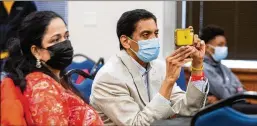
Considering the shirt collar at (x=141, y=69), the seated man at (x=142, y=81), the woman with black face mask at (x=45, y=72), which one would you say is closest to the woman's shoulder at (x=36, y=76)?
the woman with black face mask at (x=45, y=72)

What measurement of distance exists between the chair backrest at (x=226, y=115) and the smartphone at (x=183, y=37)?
0.70m

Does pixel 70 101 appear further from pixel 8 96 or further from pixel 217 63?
pixel 217 63

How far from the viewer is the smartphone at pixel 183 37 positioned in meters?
1.93

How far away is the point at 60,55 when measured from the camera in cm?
180

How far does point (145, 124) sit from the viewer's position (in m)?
1.90

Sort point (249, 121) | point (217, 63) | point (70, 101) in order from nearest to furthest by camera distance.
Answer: point (249, 121) < point (70, 101) < point (217, 63)

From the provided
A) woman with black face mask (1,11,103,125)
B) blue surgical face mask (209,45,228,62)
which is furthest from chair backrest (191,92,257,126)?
blue surgical face mask (209,45,228,62)

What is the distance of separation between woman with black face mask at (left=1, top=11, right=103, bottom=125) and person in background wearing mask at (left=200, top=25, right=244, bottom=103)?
6.39 feet

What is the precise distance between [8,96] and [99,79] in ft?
1.94

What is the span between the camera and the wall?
4.36m

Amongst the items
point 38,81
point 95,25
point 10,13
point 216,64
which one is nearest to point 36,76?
point 38,81

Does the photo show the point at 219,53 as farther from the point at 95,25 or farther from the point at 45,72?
the point at 45,72

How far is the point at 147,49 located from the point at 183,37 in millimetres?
271

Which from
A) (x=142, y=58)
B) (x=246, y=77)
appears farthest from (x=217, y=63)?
(x=142, y=58)
